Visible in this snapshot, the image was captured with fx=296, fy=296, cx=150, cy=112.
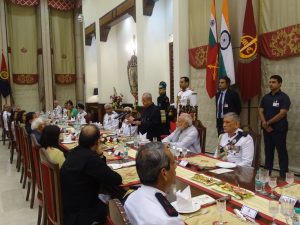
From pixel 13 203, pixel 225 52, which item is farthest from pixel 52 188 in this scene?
pixel 225 52

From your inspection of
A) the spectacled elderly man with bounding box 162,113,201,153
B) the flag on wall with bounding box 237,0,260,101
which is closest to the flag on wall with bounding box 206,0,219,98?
the flag on wall with bounding box 237,0,260,101

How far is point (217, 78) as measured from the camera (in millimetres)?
5168

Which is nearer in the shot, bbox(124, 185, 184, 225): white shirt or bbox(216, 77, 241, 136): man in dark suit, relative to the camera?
bbox(124, 185, 184, 225): white shirt

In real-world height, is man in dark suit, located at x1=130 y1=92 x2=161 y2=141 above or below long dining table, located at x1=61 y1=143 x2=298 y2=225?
above

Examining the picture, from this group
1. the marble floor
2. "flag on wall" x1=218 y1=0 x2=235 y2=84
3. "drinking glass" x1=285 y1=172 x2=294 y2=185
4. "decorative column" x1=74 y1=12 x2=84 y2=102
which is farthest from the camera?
"decorative column" x1=74 y1=12 x2=84 y2=102

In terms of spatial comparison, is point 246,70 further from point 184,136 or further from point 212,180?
point 212,180

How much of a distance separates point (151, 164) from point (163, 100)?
4.58 meters

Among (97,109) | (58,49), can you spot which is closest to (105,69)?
(97,109)

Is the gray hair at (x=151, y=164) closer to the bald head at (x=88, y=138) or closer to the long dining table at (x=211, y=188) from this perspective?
the long dining table at (x=211, y=188)

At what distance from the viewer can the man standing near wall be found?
3.98m

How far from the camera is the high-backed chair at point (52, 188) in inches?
74.9

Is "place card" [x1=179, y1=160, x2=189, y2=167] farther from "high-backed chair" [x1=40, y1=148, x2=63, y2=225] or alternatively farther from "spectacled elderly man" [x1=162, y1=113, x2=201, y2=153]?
"high-backed chair" [x1=40, y1=148, x2=63, y2=225]

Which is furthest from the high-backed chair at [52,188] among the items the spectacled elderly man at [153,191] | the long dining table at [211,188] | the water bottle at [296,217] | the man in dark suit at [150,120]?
the man in dark suit at [150,120]

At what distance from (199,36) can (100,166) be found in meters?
4.41
